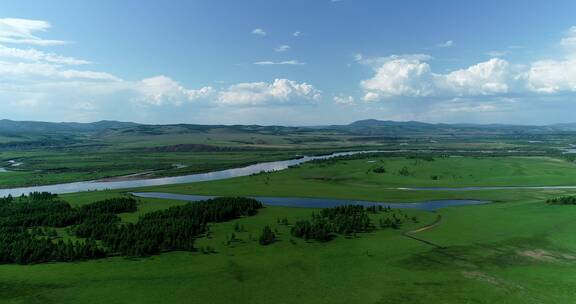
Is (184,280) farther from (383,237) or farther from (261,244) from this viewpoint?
(383,237)

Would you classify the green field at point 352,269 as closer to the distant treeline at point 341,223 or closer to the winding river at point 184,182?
the distant treeline at point 341,223

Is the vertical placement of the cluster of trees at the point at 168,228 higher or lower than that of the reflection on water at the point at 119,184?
higher

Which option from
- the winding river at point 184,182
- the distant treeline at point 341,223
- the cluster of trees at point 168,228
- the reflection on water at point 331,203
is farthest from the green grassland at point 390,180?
the cluster of trees at point 168,228

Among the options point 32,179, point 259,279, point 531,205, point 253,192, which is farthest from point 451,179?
point 32,179

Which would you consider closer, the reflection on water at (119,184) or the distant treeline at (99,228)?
the distant treeline at (99,228)

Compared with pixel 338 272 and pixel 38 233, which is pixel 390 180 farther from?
pixel 38 233

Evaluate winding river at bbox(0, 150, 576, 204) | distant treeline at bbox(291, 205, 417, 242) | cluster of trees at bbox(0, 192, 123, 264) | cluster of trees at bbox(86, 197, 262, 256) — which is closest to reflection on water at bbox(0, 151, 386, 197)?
winding river at bbox(0, 150, 576, 204)

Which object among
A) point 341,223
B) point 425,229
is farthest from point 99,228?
point 425,229
